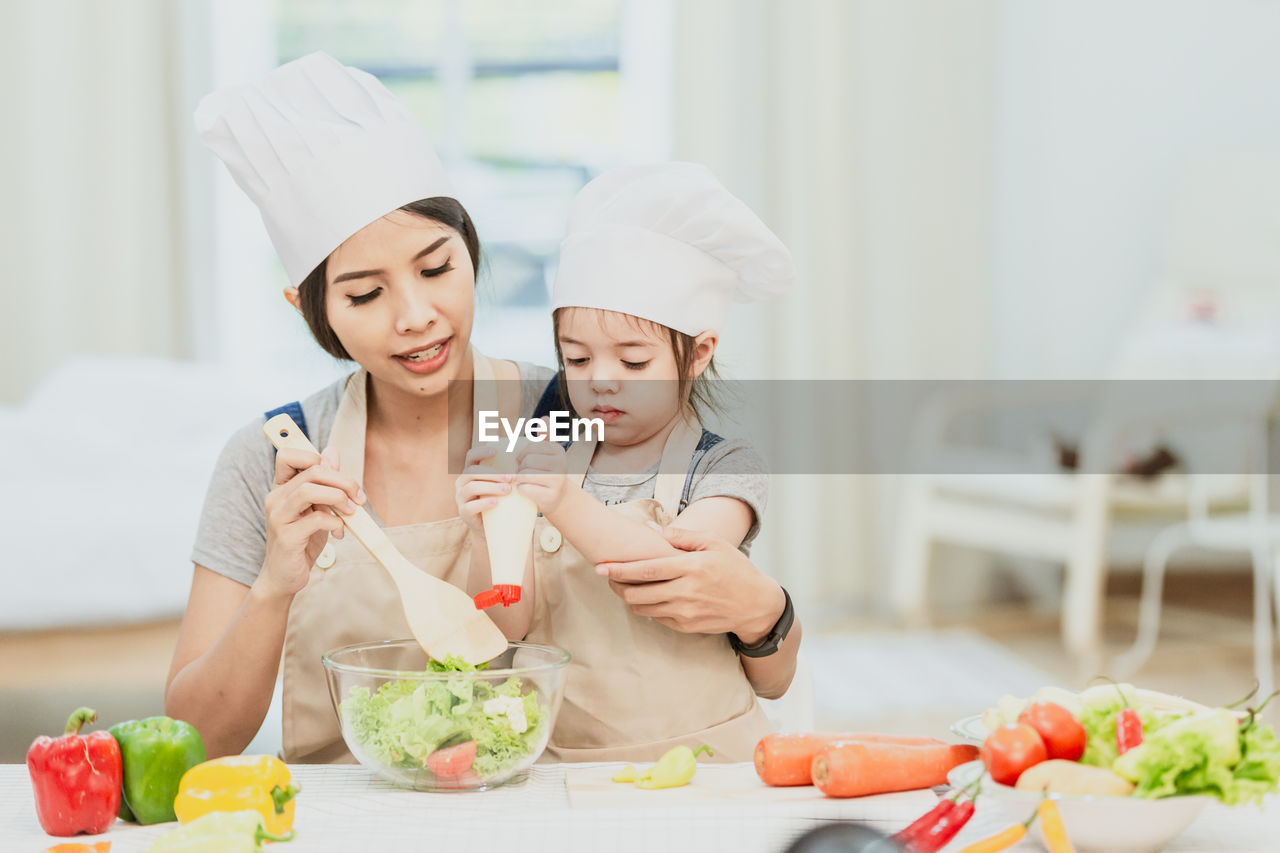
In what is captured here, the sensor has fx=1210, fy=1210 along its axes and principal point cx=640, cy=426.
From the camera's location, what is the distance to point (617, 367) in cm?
118

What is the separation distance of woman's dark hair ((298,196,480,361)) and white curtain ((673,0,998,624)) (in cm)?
289

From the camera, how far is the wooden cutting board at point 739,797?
0.94m

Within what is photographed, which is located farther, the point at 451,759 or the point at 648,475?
the point at 648,475

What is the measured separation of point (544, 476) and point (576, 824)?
29cm

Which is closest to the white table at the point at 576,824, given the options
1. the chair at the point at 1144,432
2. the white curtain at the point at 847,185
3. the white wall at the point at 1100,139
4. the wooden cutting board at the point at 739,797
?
the wooden cutting board at the point at 739,797

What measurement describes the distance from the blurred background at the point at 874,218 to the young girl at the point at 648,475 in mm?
2338

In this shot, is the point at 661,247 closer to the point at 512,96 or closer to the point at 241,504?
the point at 241,504

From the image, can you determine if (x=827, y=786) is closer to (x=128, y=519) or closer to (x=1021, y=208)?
(x=128, y=519)

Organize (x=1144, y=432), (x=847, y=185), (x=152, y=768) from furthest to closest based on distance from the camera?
(x=847, y=185) < (x=1144, y=432) < (x=152, y=768)

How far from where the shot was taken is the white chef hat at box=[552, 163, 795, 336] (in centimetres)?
119

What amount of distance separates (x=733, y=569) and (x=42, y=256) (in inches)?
139

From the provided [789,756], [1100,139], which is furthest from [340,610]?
[1100,139]

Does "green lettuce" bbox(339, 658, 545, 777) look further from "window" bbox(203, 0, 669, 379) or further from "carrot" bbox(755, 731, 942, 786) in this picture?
"window" bbox(203, 0, 669, 379)

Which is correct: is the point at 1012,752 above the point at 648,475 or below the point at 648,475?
below
